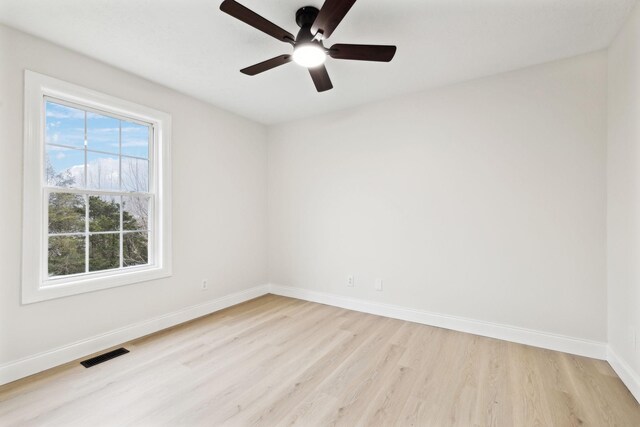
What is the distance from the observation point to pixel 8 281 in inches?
83.6

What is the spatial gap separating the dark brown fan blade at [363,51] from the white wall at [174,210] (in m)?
2.15

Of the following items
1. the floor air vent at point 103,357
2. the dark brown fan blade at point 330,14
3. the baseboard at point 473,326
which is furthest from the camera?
the baseboard at point 473,326

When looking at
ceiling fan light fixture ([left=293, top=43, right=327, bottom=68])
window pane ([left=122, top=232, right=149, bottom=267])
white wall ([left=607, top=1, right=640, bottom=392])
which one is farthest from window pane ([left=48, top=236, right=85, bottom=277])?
white wall ([left=607, top=1, right=640, bottom=392])

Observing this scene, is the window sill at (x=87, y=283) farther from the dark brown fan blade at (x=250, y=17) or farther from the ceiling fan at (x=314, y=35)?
the dark brown fan blade at (x=250, y=17)

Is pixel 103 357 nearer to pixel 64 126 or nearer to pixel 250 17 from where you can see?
pixel 64 126

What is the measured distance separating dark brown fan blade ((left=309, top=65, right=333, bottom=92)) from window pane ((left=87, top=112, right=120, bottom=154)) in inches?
80.4

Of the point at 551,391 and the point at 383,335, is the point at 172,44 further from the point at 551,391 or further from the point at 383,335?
the point at 551,391

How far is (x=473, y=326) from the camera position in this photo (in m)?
2.94

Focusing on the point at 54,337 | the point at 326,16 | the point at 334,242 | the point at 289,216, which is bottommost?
the point at 54,337

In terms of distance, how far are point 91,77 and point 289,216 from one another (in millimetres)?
2694

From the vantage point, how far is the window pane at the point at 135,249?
2.91 meters

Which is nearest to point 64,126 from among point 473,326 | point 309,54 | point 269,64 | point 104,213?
point 104,213

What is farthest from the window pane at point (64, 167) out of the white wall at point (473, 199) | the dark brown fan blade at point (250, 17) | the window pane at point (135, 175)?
the white wall at point (473, 199)

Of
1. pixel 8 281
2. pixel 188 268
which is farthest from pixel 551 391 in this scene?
pixel 8 281
